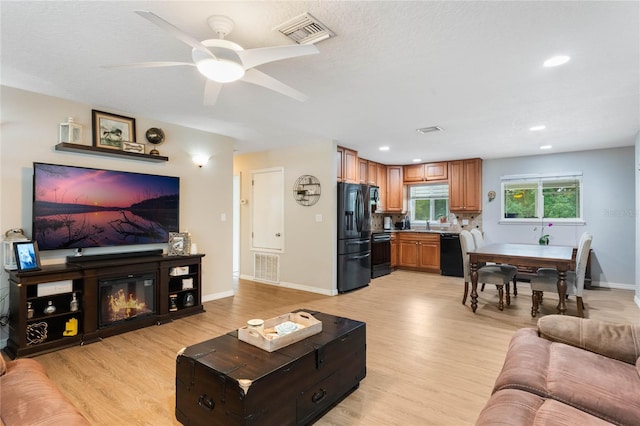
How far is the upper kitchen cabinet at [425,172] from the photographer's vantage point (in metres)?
7.32

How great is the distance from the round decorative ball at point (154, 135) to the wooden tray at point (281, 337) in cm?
305

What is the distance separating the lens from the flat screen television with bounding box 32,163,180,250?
323cm

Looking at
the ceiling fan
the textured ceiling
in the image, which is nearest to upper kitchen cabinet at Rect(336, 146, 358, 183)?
the textured ceiling

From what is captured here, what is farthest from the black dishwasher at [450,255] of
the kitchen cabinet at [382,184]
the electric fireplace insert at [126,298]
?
the electric fireplace insert at [126,298]

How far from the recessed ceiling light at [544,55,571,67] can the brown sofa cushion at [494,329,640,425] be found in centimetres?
208

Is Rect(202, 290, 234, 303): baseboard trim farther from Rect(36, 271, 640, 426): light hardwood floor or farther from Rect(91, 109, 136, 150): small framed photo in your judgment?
Rect(91, 109, 136, 150): small framed photo

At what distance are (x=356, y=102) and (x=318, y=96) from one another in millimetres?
447

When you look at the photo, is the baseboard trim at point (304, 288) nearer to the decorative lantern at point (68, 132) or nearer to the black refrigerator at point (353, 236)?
the black refrigerator at point (353, 236)

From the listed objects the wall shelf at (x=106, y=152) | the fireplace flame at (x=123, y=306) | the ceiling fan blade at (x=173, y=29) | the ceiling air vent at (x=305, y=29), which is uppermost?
the ceiling air vent at (x=305, y=29)

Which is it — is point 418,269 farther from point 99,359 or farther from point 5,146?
point 5,146

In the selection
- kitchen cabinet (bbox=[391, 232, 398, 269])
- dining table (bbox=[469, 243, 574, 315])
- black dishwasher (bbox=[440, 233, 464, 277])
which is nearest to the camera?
dining table (bbox=[469, 243, 574, 315])

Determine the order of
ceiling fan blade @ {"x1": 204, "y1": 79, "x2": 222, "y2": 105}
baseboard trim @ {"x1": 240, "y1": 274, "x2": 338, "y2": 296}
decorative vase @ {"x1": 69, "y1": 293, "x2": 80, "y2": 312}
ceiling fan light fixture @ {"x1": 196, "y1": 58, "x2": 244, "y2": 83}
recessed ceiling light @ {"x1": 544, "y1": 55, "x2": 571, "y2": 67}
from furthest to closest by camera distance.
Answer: baseboard trim @ {"x1": 240, "y1": 274, "x2": 338, "y2": 296}, decorative vase @ {"x1": 69, "y1": 293, "x2": 80, "y2": 312}, recessed ceiling light @ {"x1": 544, "y1": 55, "x2": 571, "y2": 67}, ceiling fan blade @ {"x1": 204, "y1": 79, "x2": 222, "y2": 105}, ceiling fan light fixture @ {"x1": 196, "y1": 58, "x2": 244, "y2": 83}

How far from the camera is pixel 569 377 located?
1.54 meters

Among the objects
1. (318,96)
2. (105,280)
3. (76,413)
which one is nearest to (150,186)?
(105,280)
